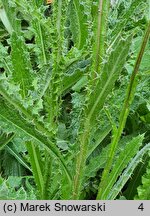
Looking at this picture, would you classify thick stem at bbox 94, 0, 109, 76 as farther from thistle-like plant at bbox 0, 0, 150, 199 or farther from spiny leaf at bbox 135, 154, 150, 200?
spiny leaf at bbox 135, 154, 150, 200

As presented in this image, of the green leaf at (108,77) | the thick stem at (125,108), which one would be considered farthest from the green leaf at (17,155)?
the green leaf at (108,77)

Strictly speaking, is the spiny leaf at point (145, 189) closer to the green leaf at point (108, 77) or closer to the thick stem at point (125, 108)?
the thick stem at point (125, 108)

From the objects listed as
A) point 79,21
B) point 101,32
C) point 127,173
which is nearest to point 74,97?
point 79,21

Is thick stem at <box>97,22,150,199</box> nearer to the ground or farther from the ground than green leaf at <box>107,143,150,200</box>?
farther from the ground

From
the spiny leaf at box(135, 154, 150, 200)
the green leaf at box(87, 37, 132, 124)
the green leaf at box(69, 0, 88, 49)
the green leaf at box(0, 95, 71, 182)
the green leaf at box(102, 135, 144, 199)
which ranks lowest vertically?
the spiny leaf at box(135, 154, 150, 200)

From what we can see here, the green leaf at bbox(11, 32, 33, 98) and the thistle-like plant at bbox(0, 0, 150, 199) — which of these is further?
the green leaf at bbox(11, 32, 33, 98)

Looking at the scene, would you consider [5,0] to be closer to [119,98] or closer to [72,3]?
[72,3]

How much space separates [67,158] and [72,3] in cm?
53

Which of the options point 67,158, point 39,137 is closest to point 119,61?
point 39,137

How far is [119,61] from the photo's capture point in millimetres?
763

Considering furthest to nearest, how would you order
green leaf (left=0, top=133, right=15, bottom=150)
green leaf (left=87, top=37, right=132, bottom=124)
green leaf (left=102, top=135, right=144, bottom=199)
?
green leaf (left=0, top=133, right=15, bottom=150) < green leaf (left=102, top=135, right=144, bottom=199) < green leaf (left=87, top=37, right=132, bottom=124)

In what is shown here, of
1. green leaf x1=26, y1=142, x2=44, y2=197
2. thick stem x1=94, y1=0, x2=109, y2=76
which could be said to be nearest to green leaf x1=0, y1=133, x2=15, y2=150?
green leaf x1=26, y1=142, x2=44, y2=197

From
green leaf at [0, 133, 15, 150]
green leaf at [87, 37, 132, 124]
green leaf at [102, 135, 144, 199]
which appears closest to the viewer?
green leaf at [87, 37, 132, 124]

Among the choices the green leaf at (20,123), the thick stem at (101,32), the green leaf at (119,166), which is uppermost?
the thick stem at (101,32)
